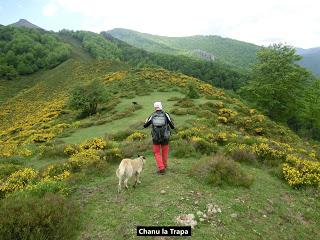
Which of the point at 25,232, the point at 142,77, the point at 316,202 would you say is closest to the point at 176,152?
the point at 316,202

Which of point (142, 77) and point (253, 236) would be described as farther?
point (142, 77)

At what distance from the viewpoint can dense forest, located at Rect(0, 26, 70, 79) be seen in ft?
355

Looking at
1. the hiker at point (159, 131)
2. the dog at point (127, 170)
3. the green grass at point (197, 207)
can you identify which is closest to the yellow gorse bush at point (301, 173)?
the green grass at point (197, 207)

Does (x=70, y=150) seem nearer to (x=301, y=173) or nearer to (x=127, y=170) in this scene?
(x=127, y=170)

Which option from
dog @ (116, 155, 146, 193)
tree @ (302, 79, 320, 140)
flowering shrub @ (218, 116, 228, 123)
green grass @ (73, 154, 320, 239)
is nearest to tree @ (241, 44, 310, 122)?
tree @ (302, 79, 320, 140)

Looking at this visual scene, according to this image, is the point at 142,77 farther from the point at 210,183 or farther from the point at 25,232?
the point at 25,232

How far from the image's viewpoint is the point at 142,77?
49219mm

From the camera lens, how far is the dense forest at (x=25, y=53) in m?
108

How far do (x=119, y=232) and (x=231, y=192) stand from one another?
3886mm

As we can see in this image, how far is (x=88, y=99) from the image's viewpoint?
108ft

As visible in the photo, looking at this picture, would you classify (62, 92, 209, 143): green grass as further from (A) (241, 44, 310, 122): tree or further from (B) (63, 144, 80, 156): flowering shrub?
(A) (241, 44, 310, 122): tree

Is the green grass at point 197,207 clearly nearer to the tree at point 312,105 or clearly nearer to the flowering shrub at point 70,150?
the flowering shrub at point 70,150

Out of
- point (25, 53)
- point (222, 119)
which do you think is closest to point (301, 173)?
point (222, 119)

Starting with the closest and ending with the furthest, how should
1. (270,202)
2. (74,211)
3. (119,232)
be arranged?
(119,232) → (74,211) → (270,202)
